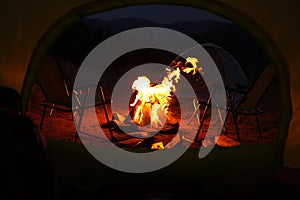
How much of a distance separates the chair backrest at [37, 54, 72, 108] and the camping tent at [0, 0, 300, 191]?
5.26ft

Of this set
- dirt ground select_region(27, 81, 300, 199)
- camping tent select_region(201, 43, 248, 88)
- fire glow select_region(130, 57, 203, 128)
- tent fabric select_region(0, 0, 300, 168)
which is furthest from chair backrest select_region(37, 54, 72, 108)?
camping tent select_region(201, 43, 248, 88)

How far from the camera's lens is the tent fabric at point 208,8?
127 inches

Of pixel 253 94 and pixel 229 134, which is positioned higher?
pixel 253 94

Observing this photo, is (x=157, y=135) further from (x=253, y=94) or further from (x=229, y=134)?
(x=253, y=94)

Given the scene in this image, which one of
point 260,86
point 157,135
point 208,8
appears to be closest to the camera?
point 208,8

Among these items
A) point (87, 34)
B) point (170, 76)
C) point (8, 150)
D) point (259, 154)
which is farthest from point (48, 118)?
point (87, 34)

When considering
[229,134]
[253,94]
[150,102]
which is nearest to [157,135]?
[150,102]

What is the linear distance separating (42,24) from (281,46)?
6.56 feet

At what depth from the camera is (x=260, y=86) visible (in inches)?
205

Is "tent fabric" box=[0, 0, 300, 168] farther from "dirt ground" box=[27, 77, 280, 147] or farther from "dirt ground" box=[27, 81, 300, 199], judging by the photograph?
"dirt ground" box=[27, 77, 280, 147]

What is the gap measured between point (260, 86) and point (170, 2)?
91.2 inches

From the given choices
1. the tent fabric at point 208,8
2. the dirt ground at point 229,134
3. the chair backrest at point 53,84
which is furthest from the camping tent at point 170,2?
the chair backrest at point 53,84

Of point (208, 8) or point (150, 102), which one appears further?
point (150, 102)

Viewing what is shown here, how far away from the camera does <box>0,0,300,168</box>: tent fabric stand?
323 centimetres
